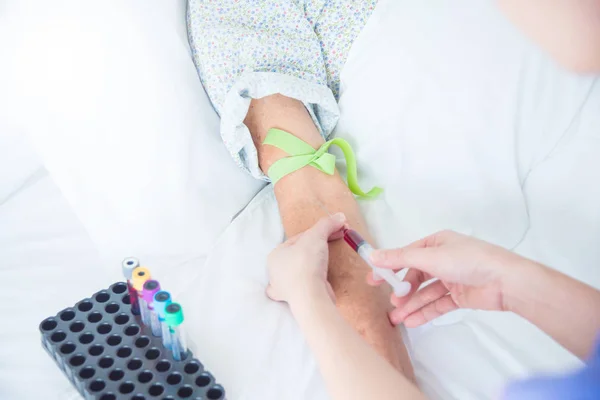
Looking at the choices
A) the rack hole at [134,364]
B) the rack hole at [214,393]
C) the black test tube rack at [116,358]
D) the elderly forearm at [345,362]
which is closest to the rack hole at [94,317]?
the black test tube rack at [116,358]

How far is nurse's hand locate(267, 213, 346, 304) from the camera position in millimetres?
811

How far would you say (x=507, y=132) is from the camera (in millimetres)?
1074

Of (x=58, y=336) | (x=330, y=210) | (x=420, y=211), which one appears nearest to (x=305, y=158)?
(x=330, y=210)

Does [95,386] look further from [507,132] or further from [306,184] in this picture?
[507,132]

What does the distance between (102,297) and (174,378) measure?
0.21 metres

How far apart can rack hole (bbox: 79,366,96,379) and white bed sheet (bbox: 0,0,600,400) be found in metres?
0.08

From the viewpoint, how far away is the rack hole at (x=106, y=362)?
802 mm

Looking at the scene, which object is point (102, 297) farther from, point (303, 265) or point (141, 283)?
point (303, 265)

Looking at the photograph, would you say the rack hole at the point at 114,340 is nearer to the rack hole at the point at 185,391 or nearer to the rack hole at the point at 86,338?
the rack hole at the point at 86,338

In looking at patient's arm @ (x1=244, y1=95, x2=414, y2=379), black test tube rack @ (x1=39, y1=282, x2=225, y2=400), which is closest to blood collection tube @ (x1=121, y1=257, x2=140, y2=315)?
black test tube rack @ (x1=39, y1=282, x2=225, y2=400)

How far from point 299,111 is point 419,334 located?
0.55m

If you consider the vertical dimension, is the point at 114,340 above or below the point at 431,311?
above

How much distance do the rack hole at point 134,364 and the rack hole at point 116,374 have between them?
0.6 inches

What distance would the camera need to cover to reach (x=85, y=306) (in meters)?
0.89
